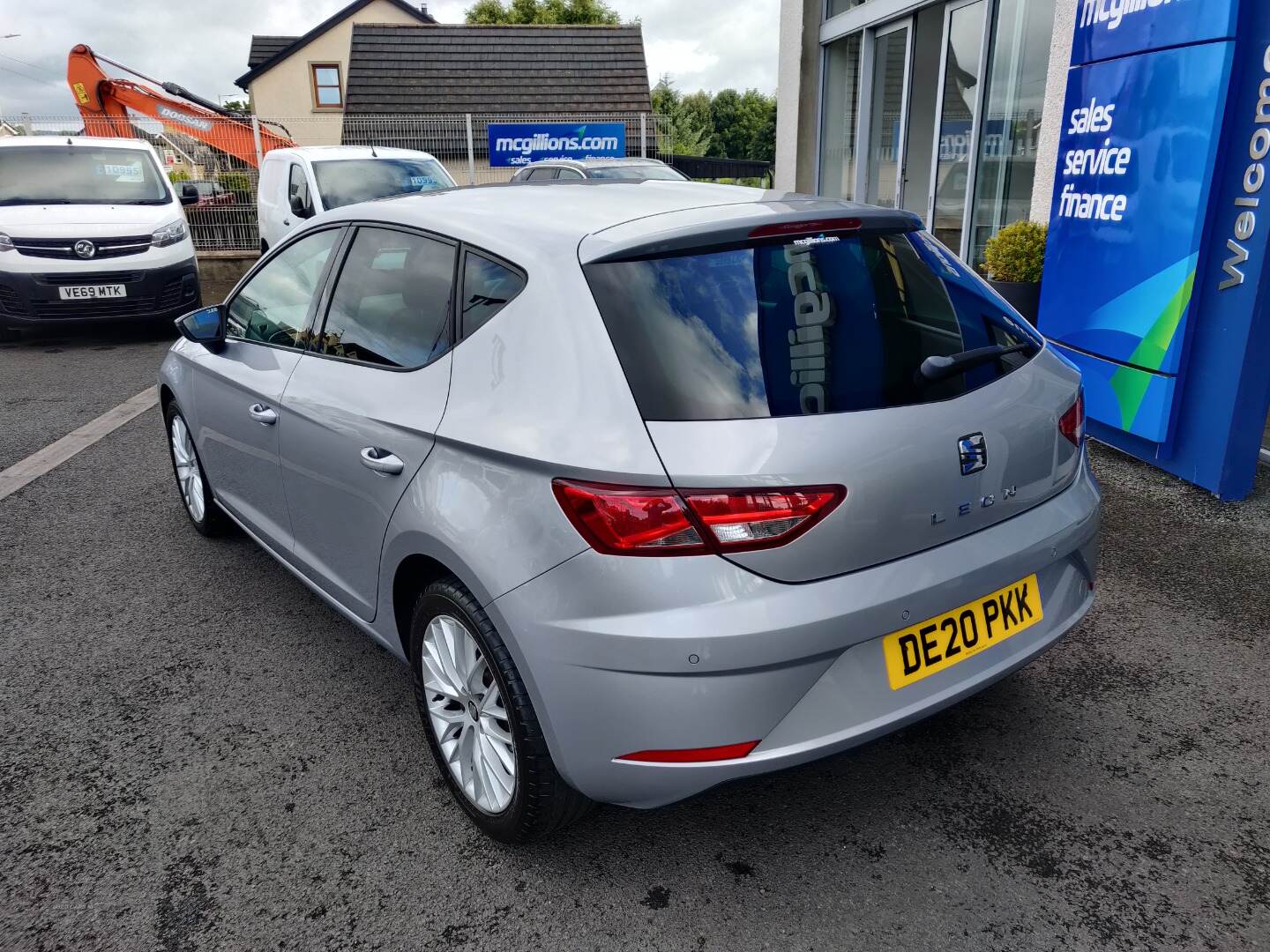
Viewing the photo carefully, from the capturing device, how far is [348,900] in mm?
2385

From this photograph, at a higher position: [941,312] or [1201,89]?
[1201,89]

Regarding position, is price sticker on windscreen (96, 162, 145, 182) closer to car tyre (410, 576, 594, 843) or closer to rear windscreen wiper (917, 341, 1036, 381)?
car tyre (410, 576, 594, 843)

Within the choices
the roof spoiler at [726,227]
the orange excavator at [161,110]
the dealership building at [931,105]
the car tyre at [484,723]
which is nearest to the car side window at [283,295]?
the car tyre at [484,723]

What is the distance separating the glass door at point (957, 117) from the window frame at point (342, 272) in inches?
311

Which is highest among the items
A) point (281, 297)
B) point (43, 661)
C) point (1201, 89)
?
point (1201, 89)

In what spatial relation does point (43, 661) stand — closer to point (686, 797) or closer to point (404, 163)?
point (686, 797)

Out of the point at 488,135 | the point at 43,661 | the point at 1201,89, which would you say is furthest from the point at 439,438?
the point at 488,135

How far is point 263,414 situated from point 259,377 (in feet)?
0.54

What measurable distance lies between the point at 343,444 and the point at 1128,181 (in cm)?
429

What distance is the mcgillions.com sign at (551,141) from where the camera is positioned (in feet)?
66.3

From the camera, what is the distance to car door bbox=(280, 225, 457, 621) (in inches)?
102

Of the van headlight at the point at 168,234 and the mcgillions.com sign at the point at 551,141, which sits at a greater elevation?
the mcgillions.com sign at the point at 551,141

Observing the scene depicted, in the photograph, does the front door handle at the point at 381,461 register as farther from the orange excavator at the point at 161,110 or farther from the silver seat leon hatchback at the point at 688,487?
the orange excavator at the point at 161,110

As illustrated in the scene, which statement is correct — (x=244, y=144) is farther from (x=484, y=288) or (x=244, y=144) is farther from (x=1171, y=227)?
(x=484, y=288)
